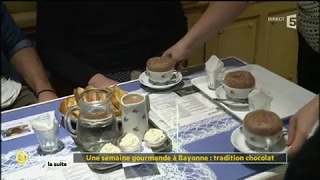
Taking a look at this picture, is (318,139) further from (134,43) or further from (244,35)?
(134,43)

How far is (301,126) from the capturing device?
1.92 ft

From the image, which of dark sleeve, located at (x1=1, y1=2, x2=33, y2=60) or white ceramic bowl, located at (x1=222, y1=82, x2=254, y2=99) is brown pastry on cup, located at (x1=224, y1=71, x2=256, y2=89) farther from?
Result: dark sleeve, located at (x1=1, y1=2, x2=33, y2=60)

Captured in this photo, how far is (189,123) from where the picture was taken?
0.76 m

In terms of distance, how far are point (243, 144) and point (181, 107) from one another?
0.59 ft

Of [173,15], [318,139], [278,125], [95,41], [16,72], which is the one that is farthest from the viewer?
[16,72]

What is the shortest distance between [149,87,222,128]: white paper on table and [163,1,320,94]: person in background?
0.25 feet

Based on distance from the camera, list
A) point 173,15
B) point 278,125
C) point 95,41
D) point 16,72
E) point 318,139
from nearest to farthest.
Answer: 1. point 318,139
2. point 278,125
3. point 173,15
4. point 95,41
5. point 16,72

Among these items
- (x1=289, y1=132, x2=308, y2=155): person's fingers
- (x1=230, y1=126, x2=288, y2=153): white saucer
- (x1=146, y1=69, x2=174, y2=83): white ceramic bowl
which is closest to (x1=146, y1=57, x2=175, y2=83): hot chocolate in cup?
(x1=146, y1=69, x2=174, y2=83): white ceramic bowl

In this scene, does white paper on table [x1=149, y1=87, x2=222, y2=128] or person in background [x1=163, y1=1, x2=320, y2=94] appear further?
white paper on table [x1=149, y1=87, x2=222, y2=128]

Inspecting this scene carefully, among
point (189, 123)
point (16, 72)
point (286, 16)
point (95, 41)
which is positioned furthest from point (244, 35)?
point (16, 72)

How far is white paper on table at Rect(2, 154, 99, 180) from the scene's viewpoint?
64 centimetres

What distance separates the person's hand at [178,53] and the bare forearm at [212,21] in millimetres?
13

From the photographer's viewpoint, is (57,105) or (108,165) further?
(57,105)

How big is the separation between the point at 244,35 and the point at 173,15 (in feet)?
0.40
